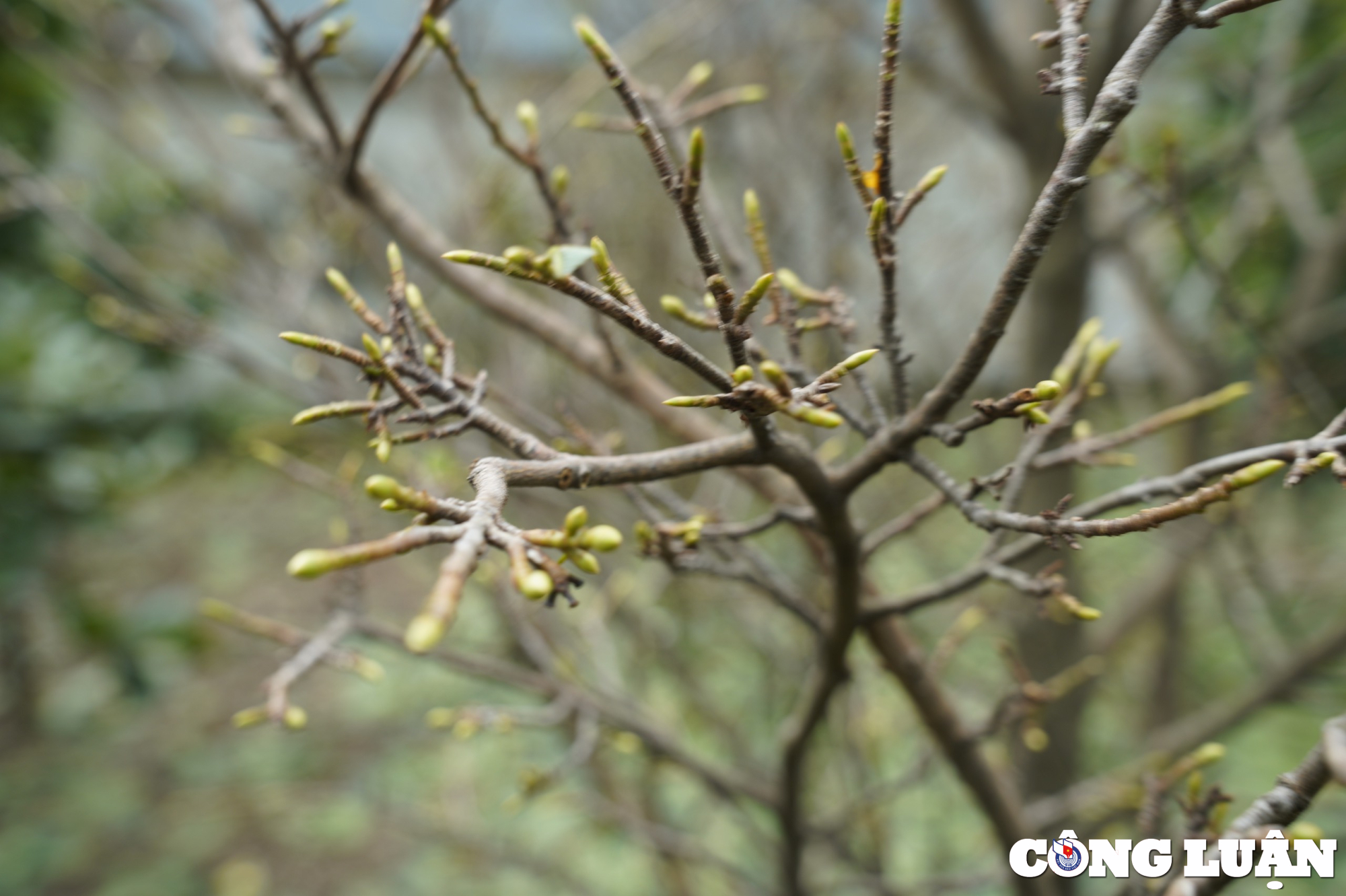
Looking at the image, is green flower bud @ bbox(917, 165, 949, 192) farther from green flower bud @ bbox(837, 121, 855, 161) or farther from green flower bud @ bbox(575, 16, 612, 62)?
green flower bud @ bbox(575, 16, 612, 62)

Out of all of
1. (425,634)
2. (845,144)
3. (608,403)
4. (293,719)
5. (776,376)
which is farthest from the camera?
(608,403)

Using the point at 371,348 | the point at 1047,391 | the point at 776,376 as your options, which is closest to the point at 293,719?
the point at 371,348

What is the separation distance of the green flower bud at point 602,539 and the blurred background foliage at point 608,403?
26.7 inches

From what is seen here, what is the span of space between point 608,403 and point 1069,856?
5.44 feet

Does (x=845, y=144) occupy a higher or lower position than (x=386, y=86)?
lower

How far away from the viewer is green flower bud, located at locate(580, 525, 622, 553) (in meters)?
0.36

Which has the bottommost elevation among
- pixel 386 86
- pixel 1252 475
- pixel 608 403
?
pixel 1252 475

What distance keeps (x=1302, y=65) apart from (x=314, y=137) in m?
2.51

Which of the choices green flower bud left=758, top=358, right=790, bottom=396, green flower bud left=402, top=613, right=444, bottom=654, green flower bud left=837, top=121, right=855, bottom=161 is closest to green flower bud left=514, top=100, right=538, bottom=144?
green flower bud left=837, top=121, right=855, bottom=161

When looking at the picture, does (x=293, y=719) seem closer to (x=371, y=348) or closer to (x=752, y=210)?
(x=371, y=348)

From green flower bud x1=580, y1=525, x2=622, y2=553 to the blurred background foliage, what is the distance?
679 mm

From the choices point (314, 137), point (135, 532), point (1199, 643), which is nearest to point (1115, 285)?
point (1199, 643)

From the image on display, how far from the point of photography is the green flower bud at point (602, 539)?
14.1 inches

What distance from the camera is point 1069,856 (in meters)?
0.87
